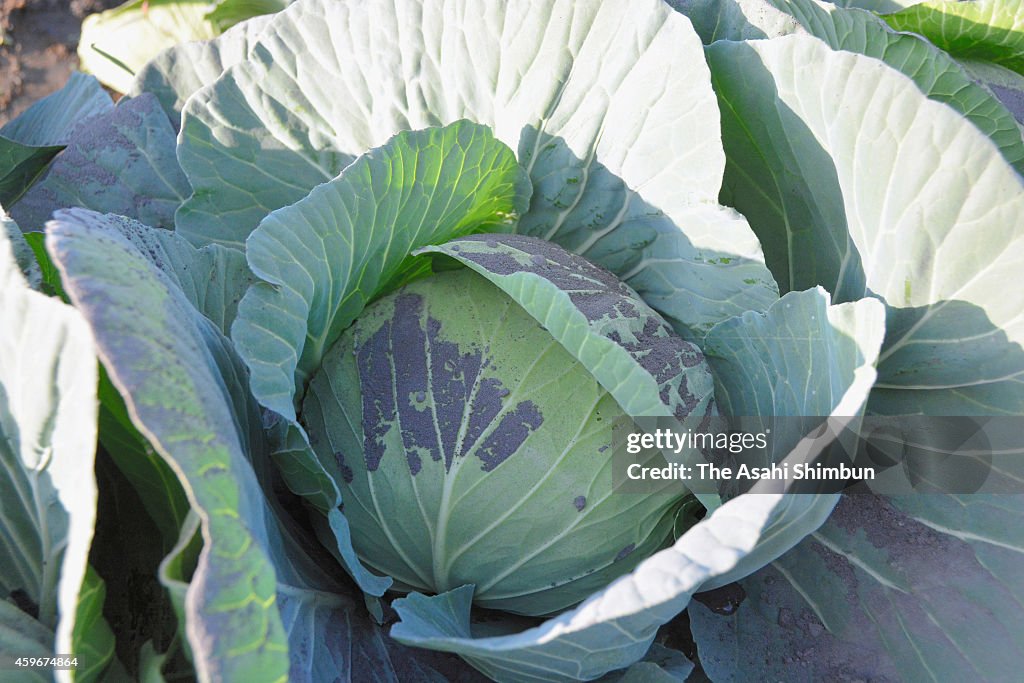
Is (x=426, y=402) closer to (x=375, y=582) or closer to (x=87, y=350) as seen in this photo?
(x=375, y=582)

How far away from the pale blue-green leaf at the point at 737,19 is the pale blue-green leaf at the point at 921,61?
11cm

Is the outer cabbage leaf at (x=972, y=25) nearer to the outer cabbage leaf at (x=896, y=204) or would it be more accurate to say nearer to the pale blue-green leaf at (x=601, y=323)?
the outer cabbage leaf at (x=896, y=204)

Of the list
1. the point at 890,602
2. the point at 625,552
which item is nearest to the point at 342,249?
the point at 625,552

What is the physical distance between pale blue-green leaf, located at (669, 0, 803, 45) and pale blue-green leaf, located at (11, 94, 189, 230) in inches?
50.2

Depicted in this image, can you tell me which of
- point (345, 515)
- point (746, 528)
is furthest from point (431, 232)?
point (746, 528)

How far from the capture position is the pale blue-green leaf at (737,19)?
1.63 metres

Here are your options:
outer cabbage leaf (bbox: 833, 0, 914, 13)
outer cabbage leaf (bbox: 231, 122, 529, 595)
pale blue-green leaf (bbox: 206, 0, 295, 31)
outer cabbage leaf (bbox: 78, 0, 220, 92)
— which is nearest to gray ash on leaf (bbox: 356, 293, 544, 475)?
outer cabbage leaf (bbox: 231, 122, 529, 595)

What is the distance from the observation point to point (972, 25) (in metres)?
2.25

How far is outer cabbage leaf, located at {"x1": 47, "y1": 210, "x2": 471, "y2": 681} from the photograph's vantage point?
33.3 inches

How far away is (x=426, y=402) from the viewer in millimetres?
1420

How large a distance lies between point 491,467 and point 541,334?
24 centimetres

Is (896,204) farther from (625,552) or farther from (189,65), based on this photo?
(189,65)

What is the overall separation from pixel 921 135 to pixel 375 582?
44.4 inches

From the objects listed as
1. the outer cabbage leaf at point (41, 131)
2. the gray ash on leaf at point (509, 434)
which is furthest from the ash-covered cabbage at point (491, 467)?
the outer cabbage leaf at point (41, 131)
